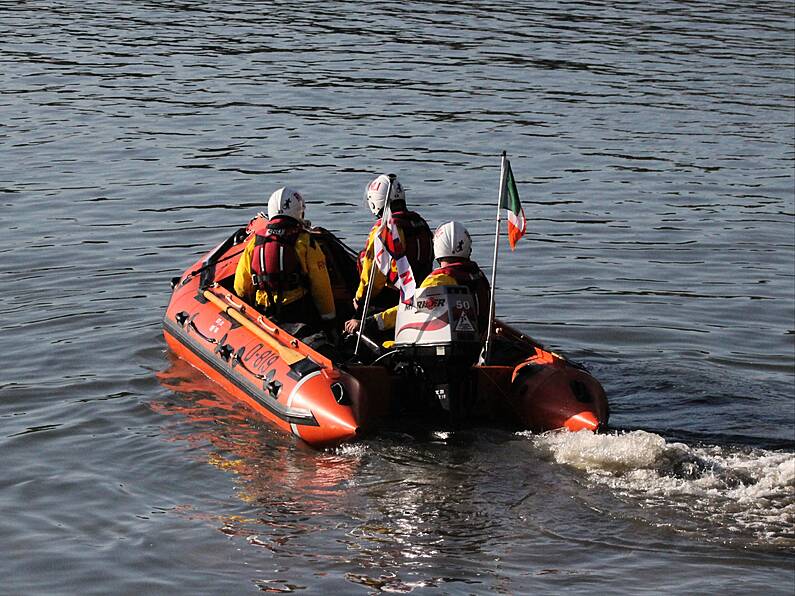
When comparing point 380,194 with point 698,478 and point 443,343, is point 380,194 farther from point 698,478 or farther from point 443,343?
point 698,478

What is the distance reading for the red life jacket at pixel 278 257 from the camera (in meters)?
10.0

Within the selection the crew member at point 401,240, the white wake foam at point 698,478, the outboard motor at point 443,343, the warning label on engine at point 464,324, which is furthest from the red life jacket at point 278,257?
the white wake foam at point 698,478

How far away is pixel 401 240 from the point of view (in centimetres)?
1007

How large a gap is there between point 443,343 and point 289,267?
1469 mm

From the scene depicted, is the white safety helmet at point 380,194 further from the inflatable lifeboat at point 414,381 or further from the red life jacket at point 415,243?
the inflatable lifeboat at point 414,381

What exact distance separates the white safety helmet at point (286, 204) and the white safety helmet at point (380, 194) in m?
0.57

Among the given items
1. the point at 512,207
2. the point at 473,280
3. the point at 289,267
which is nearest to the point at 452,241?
the point at 473,280

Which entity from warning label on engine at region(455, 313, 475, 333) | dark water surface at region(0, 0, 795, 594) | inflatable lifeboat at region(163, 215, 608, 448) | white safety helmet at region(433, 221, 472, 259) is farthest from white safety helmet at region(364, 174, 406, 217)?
dark water surface at region(0, 0, 795, 594)

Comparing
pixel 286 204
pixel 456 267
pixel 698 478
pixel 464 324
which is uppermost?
pixel 286 204

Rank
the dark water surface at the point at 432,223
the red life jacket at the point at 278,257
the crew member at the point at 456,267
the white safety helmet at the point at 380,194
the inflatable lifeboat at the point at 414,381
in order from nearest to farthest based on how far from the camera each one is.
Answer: the dark water surface at the point at 432,223 → the inflatable lifeboat at the point at 414,381 → the crew member at the point at 456,267 → the red life jacket at the point at 278,257 → the white safety helmet at the point at 380,194

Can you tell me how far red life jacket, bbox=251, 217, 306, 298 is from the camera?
10031 millimetres

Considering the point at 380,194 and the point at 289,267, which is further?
the point at 380,194

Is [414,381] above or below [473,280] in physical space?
below

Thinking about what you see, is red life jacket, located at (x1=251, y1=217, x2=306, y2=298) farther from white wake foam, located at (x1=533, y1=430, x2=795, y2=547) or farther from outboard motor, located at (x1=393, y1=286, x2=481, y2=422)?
white wake foam, located at (x1=533, y1=430, x2=795, y2=547)
